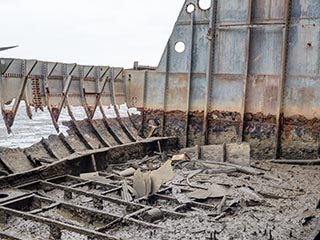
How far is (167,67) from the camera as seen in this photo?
465 inches

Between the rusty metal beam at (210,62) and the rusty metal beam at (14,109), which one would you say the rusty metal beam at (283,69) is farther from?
the rusty metal beam at (14,109)

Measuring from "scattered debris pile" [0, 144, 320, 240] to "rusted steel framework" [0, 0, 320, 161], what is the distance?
3.64 ft

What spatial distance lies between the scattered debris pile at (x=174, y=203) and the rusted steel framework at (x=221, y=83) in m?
1.11

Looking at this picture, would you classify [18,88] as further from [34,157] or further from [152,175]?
[152,175]

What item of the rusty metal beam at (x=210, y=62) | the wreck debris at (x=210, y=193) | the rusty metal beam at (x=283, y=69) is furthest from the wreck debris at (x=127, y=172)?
the rusty metal beam at (x=283, y=69)

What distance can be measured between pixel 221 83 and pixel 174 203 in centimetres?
483

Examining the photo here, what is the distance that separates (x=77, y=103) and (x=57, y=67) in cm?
112

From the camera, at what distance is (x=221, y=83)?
1111 cm

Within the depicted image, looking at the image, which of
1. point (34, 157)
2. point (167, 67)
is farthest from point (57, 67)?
point (167, 67)

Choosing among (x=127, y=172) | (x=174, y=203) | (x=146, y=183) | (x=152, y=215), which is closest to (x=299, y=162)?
(x=127, y=172)

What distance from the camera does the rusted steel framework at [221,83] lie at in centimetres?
1001

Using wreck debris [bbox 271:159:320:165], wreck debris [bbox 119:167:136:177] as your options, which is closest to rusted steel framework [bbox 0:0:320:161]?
wreck debris [bbox 271:159:320:165]

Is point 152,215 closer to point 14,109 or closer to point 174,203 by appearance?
point 174,203

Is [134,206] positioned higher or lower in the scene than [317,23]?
lower
